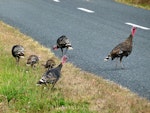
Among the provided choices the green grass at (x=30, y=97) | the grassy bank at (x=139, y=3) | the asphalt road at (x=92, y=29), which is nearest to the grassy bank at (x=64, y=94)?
the green grass at (x=30, y=97)

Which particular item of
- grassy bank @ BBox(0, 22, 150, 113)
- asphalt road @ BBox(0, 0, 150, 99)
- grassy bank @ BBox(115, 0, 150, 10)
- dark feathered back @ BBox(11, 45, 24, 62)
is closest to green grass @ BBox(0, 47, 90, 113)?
grassy bank @ BBox(0, 22, 150, 113)

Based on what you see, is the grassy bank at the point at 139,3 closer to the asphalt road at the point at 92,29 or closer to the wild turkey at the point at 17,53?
the asphalt road at the point at 92,29

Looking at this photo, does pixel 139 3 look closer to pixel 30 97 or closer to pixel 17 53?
pixel 17 53

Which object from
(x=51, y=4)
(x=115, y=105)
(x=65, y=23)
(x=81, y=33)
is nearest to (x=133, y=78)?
(x=115, y=105)

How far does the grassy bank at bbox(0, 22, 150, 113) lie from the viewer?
28.0 feet

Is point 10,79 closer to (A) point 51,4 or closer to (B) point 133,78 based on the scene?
(B) point 133,78

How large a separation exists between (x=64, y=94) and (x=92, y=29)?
8848 millimetres

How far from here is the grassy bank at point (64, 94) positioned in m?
8.55

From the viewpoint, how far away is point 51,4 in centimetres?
2344

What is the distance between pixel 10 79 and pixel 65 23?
935 centimetres

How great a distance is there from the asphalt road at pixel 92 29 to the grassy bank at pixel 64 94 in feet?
2.77

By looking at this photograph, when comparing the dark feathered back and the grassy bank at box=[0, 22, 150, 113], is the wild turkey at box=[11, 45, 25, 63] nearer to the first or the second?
the dark feathered back

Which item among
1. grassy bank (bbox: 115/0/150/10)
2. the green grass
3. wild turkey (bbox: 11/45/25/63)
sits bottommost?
the green grass

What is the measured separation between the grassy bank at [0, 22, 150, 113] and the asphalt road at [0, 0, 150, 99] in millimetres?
845
